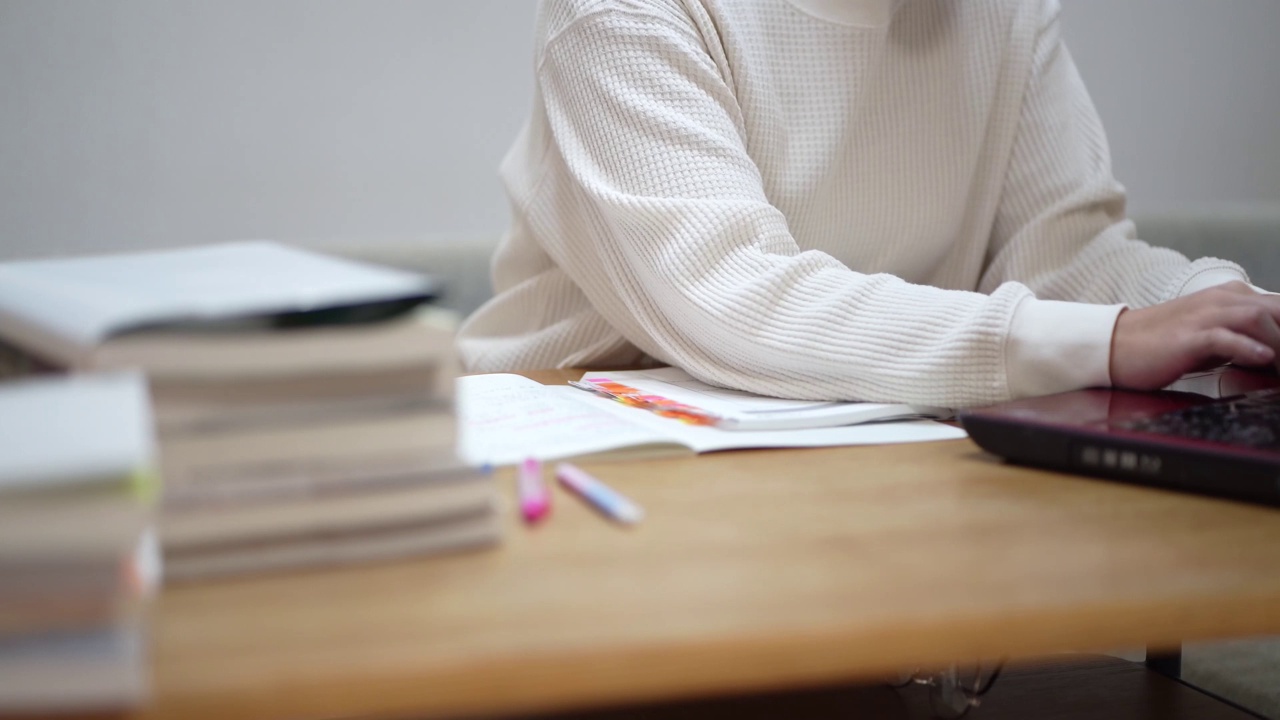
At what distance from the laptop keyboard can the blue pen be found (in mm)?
Answer: 289

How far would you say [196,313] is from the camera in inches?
15.8

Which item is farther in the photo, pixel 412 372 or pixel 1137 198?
pixel 1137 198

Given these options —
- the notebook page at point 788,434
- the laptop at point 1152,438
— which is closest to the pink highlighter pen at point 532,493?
the notebook page at point 788,434

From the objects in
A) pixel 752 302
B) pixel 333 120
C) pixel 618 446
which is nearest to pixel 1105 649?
pixel 618 446

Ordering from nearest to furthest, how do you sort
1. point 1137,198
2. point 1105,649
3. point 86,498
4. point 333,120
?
point 86,498 < point 1105,649 < point 333,120 < point 1137,198

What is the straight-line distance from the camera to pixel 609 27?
909 millimetres

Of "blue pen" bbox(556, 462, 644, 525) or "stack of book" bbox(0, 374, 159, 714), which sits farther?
"blue pen" bbox(556, 462, 644, 525)

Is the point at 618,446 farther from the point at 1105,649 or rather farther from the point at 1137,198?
the point at 1137,198

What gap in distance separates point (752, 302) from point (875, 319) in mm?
89

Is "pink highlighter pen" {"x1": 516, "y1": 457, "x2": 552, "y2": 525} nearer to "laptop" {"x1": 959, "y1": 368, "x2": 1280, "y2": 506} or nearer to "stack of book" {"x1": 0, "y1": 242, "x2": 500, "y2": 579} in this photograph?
"stack of book" {"x1": 0, "y1": 242, "x2": 500, "y2": 579}

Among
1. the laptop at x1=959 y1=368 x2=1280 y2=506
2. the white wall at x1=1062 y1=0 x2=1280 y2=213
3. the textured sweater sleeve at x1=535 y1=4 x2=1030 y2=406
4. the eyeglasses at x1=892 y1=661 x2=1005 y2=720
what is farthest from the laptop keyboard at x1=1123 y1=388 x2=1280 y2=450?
the white wall at x1=1062 y1=0 x2=1280 y2=213

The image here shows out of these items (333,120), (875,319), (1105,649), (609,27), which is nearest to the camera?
(1105,649)

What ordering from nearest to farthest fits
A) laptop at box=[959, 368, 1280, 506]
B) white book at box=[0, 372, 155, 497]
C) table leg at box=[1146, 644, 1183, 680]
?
white book at box=[0, 372, 155, 497], laptop at box=[959, 368, 1280, 506], table leg at box=[1146, 644, 1183, 680]

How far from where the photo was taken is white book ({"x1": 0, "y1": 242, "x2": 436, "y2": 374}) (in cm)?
40
